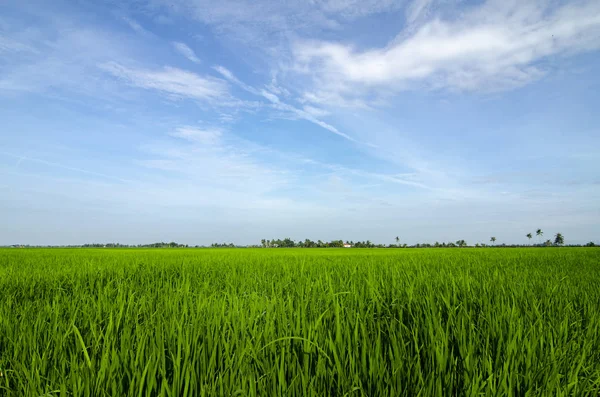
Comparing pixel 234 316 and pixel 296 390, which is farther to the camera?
pixel 234 316

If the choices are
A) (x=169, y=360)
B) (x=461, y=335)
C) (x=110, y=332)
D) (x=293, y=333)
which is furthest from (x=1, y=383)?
(x=461, y=335)

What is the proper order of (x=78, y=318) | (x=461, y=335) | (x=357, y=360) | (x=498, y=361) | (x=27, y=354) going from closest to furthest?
1. (x=357, y=360)
2. (x=498, y=361)
3. (x=461, y=335)
4. (x=27, y=354)
5. (x=78, y=318)

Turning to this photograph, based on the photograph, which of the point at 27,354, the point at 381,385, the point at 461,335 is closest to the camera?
the point at 381,385

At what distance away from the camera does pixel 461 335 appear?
1.97m

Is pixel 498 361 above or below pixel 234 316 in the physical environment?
below

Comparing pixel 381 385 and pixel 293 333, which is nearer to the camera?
pixel 381 385

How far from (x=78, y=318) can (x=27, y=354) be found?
666 mm

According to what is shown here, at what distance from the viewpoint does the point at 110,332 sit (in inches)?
84.1

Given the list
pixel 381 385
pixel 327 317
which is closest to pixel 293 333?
pixel 327 317

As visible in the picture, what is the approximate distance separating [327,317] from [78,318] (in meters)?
2.09

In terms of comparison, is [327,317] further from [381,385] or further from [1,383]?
[1,383]

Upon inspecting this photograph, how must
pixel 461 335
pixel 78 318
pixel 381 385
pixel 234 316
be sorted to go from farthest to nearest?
1. pixel 78 318
2. pixel 234 316
3. pixel 461 335
4. pixel 381 385

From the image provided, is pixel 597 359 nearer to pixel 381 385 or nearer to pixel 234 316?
pixel 381 385

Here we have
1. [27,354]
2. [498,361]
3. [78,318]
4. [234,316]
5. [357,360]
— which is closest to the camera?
[357,360]
